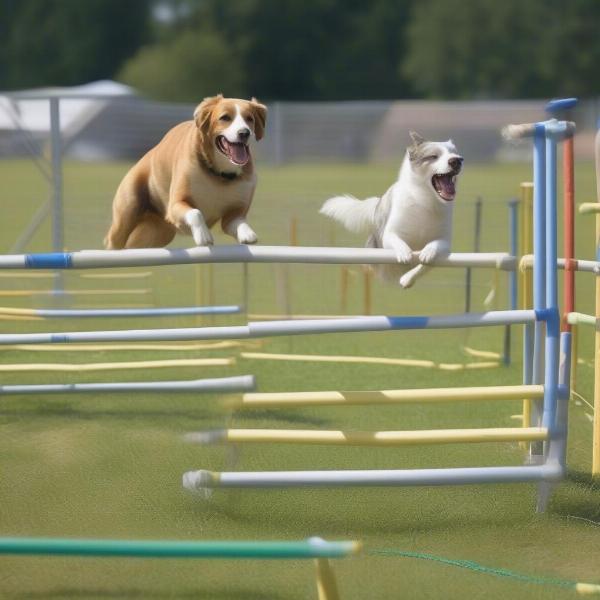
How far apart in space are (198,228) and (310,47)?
51.5 meters

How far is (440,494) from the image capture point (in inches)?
193

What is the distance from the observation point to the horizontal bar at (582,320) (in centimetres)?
491

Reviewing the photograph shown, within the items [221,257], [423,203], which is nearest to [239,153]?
[221,257]

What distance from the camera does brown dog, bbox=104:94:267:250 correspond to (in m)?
4.59

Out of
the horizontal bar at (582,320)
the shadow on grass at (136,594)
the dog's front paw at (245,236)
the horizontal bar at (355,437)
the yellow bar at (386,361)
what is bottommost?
the shadow on grass at (136,594)

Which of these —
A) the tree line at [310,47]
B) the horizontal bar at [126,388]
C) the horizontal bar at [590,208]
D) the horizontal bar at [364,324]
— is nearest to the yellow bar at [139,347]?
the horizontal bar at [126,388]

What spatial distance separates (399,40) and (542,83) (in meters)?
9.41

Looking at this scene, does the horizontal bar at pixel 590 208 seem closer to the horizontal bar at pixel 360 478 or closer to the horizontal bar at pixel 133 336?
the horizontal bar at pixel 360 478

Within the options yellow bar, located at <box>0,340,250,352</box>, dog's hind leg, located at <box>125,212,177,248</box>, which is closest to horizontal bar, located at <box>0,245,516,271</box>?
dog's hind leg, located at <box>125,212,177,248</box>

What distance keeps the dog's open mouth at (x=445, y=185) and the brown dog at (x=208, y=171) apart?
2.66 feet

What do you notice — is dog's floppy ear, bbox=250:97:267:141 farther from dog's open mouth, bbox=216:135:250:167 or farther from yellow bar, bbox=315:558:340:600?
yellow bar, bbox=315:558:340:600

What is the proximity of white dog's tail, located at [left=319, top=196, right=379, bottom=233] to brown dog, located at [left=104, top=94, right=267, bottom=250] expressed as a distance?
58 centimetres

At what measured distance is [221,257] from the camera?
13.9 feet

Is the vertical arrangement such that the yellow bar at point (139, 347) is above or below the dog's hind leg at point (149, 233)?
below
